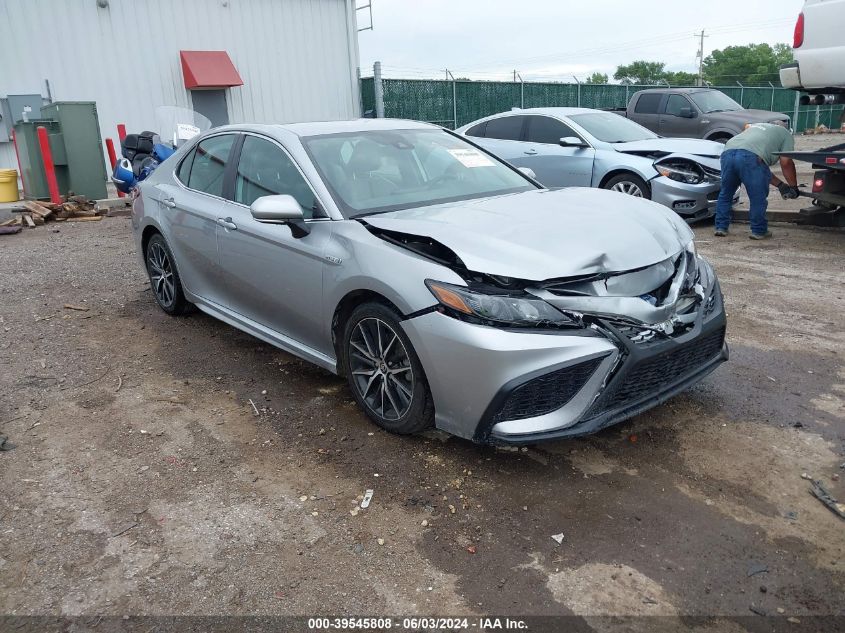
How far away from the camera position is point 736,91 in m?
27.9

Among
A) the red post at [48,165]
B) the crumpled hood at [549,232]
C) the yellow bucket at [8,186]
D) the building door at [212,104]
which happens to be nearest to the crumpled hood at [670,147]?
the crumpled hood at [549,232]

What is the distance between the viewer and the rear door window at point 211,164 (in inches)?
189

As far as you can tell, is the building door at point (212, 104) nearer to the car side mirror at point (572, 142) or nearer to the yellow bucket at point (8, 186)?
the yellow bucket at point (8, 186)

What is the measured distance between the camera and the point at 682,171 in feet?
29.5

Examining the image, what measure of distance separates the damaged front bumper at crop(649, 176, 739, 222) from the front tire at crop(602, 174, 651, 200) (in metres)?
0.14

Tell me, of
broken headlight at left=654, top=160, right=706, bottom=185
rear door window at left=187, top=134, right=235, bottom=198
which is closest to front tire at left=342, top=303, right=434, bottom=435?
rear door window at left=187, top=134, right=235, bottom=198

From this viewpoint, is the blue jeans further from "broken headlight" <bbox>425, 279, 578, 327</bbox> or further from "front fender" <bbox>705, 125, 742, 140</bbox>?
"front fender" <bbox>705, 125, 742, 140</bbox>

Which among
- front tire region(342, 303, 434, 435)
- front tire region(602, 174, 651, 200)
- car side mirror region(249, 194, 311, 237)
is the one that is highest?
car side mirror region(249, 194, 311, 237)

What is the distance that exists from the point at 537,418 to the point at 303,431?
4.65 feet

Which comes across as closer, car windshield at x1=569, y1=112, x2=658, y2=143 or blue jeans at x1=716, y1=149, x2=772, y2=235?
blue jeans at x1=716, y1=149, x2=772, y2=235

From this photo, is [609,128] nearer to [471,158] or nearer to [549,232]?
[471,158]

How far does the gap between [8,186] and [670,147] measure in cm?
1176

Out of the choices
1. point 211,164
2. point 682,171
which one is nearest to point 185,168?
point 211,164

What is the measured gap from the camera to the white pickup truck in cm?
756
